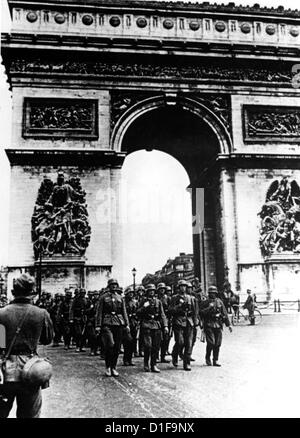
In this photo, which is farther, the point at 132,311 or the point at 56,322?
the point at 56,322

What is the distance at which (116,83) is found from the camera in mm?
22391

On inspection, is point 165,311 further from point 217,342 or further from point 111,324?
point 111,324

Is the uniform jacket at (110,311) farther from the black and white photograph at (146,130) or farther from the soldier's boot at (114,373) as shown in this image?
the black and white photograph at (146,130)

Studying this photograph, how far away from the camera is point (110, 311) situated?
9.34 m

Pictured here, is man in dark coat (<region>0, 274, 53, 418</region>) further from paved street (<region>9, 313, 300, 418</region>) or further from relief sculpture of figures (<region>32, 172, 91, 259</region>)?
relief sculpture of figures (<region>32, 172, 91, 259</region>)

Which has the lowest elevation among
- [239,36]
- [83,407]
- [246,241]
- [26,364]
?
[83,407]

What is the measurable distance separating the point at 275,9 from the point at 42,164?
1218 centimetres

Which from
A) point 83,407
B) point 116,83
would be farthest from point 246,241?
point 83,407

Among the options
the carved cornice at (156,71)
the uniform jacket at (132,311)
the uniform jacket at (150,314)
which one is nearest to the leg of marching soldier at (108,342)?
the uniform jacket at (150,314)

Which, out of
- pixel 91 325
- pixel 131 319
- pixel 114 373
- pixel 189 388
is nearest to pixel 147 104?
pixel 91 325

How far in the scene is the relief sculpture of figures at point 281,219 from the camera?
867 inches

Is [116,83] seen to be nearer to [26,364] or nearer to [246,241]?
[246,241]

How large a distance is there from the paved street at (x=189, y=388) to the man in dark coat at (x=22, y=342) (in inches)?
66.4

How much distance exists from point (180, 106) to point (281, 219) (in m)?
6.28
